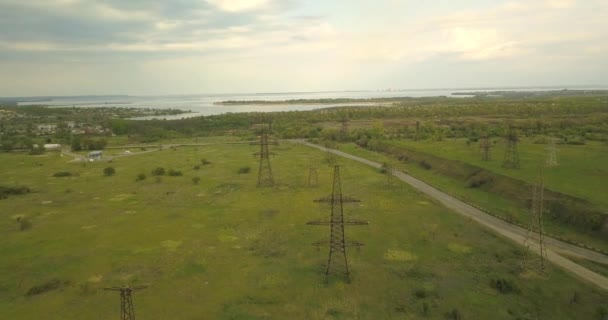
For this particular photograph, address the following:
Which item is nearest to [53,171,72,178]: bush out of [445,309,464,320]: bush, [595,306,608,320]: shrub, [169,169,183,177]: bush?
[169,169,183,177]: bush

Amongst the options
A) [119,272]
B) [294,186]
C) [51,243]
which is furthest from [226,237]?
[294,186]

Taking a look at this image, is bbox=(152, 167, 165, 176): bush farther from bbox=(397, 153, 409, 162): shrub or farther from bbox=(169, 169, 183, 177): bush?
bbox=(397, 153, 409, 162): shrub

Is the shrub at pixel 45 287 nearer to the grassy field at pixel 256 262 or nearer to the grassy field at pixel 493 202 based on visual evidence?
the grassy field at pixel 256 262

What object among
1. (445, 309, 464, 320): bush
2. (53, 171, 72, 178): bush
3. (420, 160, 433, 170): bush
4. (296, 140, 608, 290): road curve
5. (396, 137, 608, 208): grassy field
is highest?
(396, 137, 608, 208): grassy field

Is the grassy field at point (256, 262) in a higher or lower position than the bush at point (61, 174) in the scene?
lower

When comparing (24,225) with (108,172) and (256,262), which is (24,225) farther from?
(108,172)

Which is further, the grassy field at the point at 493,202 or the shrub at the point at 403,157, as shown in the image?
the shrub at the point at 403,157

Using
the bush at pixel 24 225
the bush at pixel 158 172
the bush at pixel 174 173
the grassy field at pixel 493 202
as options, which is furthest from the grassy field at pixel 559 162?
the bush at pixel 24 225

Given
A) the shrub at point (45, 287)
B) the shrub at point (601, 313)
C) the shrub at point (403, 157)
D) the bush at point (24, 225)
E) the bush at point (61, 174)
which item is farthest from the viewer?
the shrub at point (403, 157)

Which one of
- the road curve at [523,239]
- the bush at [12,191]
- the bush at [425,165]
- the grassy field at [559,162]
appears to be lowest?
the road curve at [523,239]

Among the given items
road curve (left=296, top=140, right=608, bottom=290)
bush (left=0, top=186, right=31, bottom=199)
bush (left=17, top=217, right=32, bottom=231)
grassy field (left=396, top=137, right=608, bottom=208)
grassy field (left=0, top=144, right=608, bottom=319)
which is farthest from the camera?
bush (left=0, top=186, right=31, bottom=199)
